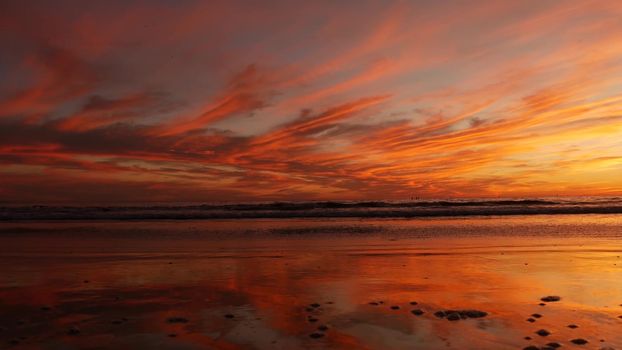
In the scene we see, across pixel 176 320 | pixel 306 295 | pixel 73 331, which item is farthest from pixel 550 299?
pixel 73 331

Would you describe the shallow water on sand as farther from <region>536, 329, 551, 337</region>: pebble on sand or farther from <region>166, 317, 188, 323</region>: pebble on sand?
<region>536, 329, 551, 337</region>: pebble on sand

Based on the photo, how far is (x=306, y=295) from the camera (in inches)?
336

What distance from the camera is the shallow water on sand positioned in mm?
5938

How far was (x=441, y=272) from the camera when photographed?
1081 cm

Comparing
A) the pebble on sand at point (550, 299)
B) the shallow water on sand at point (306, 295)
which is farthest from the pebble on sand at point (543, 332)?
the pebble on sand at point (550, 299)

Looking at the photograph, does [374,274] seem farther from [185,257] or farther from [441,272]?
[185,257]

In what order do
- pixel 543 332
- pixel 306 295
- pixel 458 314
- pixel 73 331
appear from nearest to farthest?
pixel 543 332, pixel 73 331, pixel 458 314, pixel 306 295

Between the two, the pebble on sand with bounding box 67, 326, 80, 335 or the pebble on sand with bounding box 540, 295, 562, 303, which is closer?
the pebble on sand with bounding box 67, 326, 80, 335

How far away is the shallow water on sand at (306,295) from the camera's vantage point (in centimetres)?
594

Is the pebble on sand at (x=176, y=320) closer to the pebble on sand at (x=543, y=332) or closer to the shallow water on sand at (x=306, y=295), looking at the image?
the shallow water on sand at (x=306, y=295)

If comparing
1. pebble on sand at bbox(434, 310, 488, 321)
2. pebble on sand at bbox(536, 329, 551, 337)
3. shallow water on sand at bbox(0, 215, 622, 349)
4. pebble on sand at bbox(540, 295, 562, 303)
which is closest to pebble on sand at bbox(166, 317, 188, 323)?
shallow water on sand at bbox(0, 215, 622, 349)

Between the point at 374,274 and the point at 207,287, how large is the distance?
356cm

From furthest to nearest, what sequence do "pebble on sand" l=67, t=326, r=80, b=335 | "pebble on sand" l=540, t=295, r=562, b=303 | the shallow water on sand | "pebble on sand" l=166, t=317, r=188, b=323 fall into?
"pebble on sand" l=540, t=295, r=562, b=303, "pebble on sand" l=166, t=317, r=188, b=323, "pebble on sand" l=67, t=326, r=80, b=335, the shallow water on sand

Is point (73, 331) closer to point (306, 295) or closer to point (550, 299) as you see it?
point (306, 295)
